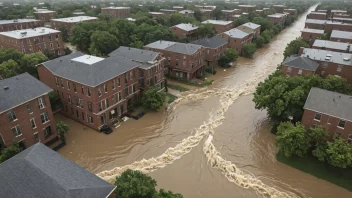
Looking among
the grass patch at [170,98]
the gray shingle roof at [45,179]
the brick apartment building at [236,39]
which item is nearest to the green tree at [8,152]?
the gray shingle roof at [45,179]

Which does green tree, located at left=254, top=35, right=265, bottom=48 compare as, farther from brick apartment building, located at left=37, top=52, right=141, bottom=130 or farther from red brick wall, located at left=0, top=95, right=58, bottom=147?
red brick wall, located at left=0, top=95, right=58, bottom=147

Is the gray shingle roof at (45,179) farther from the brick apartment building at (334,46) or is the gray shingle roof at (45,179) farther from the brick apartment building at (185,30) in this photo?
the brick apartment building at (185,30)

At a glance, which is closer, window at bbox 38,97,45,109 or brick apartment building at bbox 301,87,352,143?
brick apartment building at bbox 301,87,352,143

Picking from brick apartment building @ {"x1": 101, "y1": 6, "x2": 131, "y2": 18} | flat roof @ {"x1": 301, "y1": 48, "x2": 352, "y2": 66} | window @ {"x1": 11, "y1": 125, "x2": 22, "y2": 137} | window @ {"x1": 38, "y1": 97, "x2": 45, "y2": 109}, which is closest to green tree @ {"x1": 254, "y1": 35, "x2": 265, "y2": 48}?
flat roof @ {"x1": 301, "y1": 48, "x2": 352, "y2": 66}

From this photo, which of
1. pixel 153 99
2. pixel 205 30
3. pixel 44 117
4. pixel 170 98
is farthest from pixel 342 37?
pixel 44 117

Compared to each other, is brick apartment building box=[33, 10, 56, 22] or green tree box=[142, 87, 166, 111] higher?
brick apartment building box=[33, 10, 56, 22]

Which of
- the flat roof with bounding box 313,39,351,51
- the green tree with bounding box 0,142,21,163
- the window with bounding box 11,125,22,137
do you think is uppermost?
the flat roof with bounding box 313,39,351,51

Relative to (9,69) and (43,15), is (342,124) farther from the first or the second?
(43,15)
